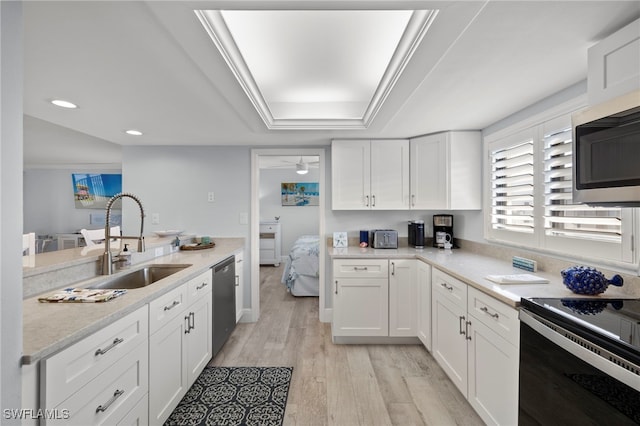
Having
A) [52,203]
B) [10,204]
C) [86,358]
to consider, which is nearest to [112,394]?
[86,358]

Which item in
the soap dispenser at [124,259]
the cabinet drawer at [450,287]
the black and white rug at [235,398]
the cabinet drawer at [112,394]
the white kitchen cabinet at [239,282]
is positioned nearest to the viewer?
the cabinet drawer at [112,394]

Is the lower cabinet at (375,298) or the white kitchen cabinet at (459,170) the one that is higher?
the white kitchen cabinet at (459,170)

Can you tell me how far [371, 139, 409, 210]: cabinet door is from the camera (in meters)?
3.13

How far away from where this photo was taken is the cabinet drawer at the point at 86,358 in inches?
37.3

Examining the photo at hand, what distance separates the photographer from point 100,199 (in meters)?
6.03

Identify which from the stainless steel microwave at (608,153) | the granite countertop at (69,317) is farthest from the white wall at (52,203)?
the stainless steel microwave at (608,153)

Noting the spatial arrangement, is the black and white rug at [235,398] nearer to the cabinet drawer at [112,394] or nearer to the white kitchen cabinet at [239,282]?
the cabinet drawer at [112,394]

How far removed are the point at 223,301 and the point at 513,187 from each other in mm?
2652

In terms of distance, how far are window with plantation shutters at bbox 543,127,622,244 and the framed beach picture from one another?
5.71m

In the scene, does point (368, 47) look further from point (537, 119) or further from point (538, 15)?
point (537, 119)

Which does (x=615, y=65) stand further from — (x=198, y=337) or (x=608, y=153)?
(x=198, y=337)

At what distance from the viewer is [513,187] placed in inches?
89.6

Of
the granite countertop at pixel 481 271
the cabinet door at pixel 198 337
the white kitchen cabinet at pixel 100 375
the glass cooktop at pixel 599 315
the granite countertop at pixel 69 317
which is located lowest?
the cabinet door at pixel 198 337

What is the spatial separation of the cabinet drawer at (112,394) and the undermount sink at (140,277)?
64 cm
